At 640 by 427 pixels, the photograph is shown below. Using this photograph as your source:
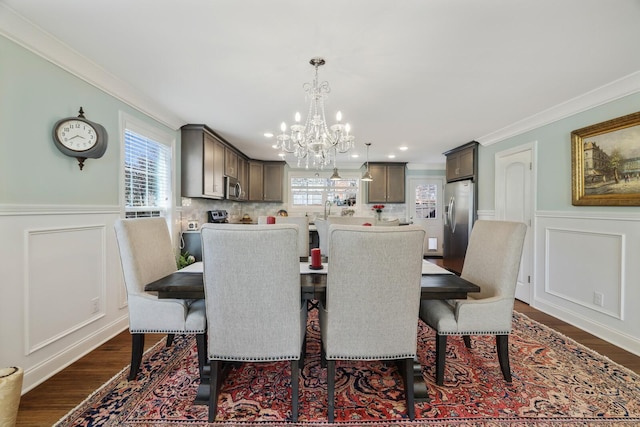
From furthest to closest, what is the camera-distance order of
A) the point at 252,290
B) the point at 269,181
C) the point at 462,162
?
1. the point at 269,181
2. the point at 462,162
3. the point at 252,290

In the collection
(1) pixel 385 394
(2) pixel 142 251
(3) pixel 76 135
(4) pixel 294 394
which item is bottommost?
(1) pixel 385 394

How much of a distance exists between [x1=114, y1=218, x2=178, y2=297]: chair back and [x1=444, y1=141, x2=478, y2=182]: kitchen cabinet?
446 centimetres

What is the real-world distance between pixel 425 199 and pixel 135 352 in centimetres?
620

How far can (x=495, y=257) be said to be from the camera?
1962 mm

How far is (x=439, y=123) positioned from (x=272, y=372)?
3.34 metres

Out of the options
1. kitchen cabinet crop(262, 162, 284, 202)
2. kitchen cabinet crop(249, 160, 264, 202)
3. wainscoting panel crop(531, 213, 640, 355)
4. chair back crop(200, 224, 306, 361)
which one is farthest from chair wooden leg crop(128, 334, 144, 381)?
kitchen cabinet crop(262, 162, 284, 202)

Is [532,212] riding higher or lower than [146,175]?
lower

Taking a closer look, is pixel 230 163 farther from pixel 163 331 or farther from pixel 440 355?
pixel 440 355

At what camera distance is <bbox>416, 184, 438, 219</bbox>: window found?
666cm

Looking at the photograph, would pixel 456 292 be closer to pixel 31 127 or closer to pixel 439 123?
pixel 439 123

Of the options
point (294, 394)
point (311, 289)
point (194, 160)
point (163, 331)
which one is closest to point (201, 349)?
point (163, 331)

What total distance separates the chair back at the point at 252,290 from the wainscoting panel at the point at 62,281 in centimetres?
134

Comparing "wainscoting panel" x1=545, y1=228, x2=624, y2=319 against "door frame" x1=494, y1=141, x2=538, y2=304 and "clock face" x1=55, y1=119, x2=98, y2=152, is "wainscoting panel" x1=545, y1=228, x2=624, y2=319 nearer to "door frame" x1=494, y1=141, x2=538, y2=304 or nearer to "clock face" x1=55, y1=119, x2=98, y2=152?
"door frame" x1=494, y1=141, x2=538, y2=304

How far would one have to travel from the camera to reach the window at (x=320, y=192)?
6.64 meters
